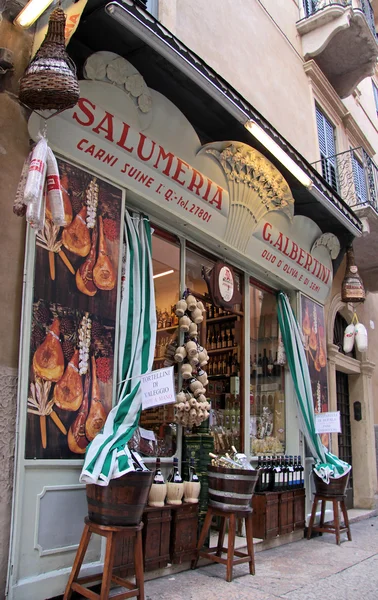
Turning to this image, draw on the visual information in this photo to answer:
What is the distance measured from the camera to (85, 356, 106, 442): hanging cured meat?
14.5 feet

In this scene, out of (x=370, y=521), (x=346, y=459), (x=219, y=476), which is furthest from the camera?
(x=346, y=459)

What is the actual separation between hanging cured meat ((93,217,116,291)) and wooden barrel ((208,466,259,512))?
209 cm

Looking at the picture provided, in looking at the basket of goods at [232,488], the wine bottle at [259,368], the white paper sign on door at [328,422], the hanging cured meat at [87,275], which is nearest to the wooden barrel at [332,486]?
the white paper sign on door at [328,422]

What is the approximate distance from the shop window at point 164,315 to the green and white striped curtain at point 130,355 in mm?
519

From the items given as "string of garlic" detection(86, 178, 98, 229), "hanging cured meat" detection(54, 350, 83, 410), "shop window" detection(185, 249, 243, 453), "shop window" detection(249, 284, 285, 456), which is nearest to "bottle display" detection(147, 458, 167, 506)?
"hanging cured meat" detection(54, 350, 83, 410)

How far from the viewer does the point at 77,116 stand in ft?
15.3

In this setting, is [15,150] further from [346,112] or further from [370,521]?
[346,112]

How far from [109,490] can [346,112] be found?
434 inches

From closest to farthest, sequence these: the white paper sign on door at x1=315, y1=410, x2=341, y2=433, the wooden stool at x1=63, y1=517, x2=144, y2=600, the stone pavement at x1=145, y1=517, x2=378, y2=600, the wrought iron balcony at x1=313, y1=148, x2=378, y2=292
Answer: the wooden stool at x1=63, y1=517, x2=144, y2=600
the stone pavement at x1=145, y1=517, x2=378, y2=600
the white paper sign on door at x1=315, y1=410, x2=341, y2=433
the wrought iron balcony at x1=313, y1=148, x2=378, y2=292

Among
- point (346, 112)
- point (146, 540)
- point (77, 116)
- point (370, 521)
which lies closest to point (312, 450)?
point (370, 521)

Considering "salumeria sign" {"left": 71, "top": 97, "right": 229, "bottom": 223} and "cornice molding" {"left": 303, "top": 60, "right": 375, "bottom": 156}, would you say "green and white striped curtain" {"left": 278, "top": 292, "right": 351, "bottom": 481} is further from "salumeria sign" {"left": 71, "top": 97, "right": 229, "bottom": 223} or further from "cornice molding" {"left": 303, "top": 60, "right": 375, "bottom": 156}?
"cornice molding" {"left": 303, "top": 60, "right": 375, "bottom": 156}

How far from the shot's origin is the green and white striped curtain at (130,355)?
13.3 ft

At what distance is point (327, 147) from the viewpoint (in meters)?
11.3

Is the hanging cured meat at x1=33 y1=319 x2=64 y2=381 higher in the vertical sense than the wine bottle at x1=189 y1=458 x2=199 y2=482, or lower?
higher
